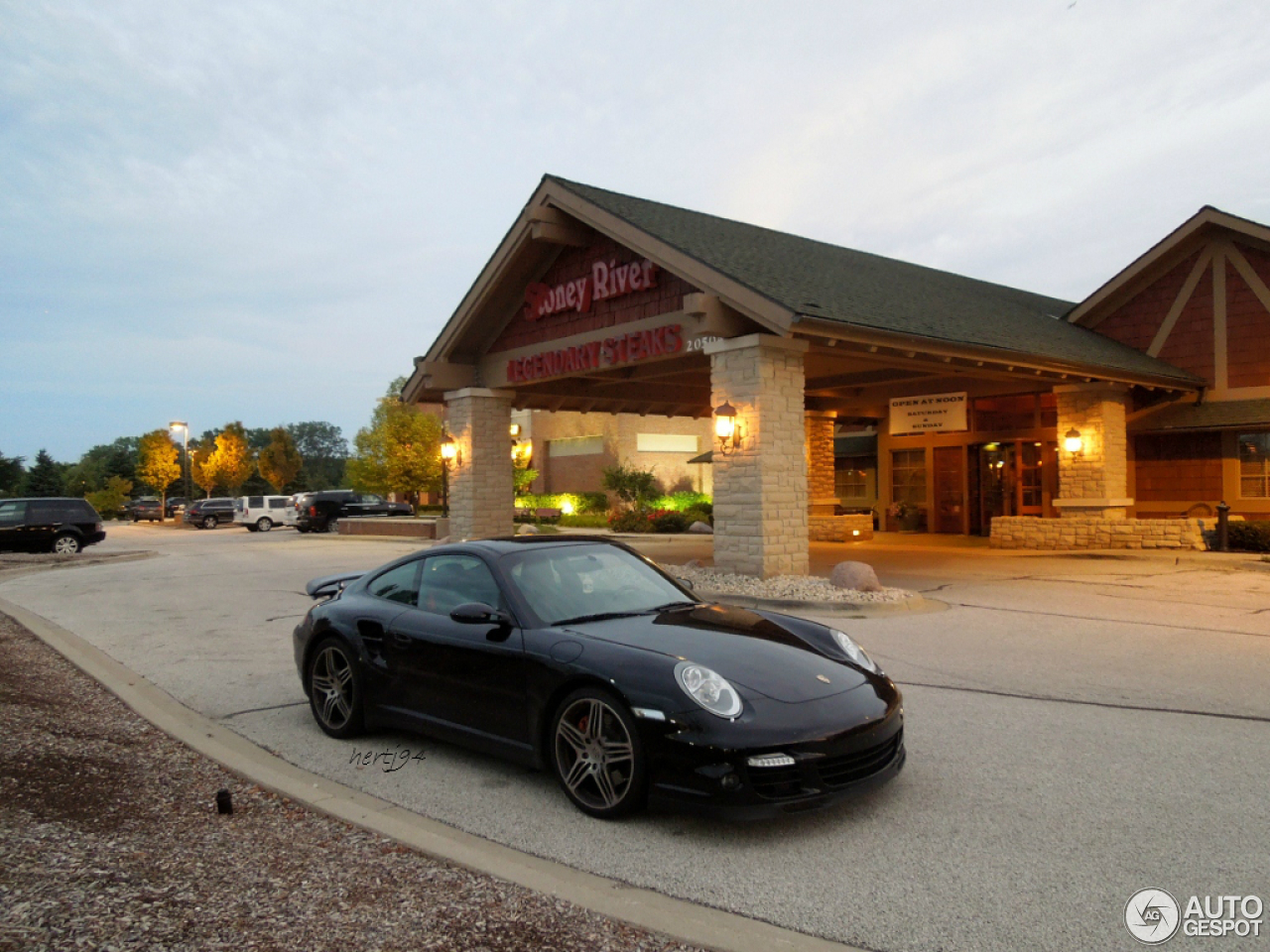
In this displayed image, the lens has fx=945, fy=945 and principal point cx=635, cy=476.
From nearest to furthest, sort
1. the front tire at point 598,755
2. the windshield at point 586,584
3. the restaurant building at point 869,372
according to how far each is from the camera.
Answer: the front tire at point 598,755
the windshield at point 586,584
the restaurant building at point 869,372

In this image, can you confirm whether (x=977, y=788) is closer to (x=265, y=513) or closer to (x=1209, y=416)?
(x=1209, y=416)

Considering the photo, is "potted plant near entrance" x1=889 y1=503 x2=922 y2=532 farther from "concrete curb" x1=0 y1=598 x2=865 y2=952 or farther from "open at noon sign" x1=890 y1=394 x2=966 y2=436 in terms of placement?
"concrete curb" x1=0 y1=598 x2=865 y2=952

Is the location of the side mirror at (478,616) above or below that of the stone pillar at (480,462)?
below

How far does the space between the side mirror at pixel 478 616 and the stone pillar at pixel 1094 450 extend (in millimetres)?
16772

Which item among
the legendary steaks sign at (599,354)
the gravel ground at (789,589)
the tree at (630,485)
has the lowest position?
the gravel ground at (789,589)

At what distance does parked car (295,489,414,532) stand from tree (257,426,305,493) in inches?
1220

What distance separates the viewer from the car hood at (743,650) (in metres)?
4.55

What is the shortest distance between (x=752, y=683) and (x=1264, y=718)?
12.7 ft

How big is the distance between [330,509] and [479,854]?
34.5 metres

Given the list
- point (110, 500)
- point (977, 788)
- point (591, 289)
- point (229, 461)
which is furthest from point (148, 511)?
point (977, 788)

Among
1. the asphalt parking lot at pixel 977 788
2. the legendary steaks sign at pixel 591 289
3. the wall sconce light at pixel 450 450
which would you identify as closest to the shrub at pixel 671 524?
the wall sconce light at pixel 450 450

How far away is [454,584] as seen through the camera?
5707mm

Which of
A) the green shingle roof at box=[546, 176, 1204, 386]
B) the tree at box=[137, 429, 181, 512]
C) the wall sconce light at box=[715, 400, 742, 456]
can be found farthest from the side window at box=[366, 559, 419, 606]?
the tree at box=[137, 429, 181, 512]

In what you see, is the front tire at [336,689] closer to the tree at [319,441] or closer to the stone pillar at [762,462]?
the stone pillar at [762,462]
